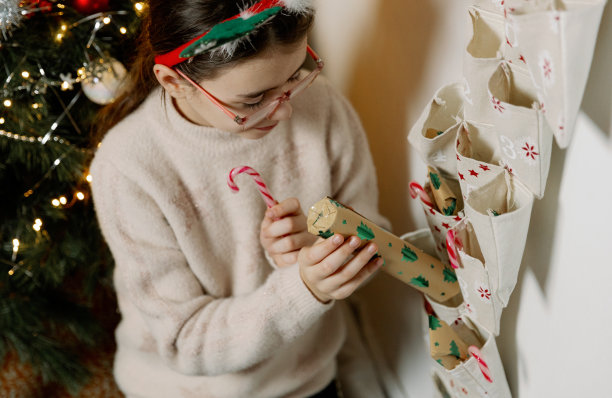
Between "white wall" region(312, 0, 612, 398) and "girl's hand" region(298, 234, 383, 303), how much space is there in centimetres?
22

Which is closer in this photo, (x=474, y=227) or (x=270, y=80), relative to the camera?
(x=474, y=227)

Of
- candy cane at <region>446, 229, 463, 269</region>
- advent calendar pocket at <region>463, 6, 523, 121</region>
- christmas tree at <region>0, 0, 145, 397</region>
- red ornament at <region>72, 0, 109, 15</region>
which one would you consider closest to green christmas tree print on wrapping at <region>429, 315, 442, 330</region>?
candy cane at <region>446, 229, 463, 269</region>

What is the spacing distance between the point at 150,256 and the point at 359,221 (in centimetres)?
39

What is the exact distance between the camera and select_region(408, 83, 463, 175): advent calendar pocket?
2.55ft

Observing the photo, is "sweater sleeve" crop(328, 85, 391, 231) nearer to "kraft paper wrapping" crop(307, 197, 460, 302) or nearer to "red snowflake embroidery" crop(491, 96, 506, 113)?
"kraft paper wrapping" crop(307, 197, 460, 302)

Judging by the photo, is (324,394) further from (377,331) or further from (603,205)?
(603,205)

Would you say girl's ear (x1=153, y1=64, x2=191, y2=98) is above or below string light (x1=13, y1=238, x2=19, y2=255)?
above

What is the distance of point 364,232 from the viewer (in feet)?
2.41

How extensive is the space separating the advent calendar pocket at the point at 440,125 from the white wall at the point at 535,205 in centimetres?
6

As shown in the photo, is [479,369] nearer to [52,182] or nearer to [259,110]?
[259,110]

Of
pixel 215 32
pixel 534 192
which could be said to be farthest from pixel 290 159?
pixel 534 192

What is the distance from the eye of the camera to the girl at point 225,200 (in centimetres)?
76

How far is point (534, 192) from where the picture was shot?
609 mm

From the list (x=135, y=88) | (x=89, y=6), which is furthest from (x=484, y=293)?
(x=89, y=6)
